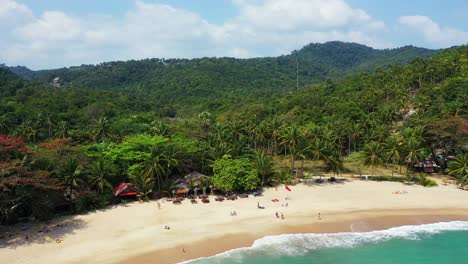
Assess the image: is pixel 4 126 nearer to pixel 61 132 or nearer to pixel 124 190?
pixel 61 132

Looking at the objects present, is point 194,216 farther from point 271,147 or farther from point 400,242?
point 271,147

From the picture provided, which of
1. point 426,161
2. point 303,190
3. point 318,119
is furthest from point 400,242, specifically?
point 318,119

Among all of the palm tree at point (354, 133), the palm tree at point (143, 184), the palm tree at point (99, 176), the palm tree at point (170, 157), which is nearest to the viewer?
the palm tree at point (99, 176)

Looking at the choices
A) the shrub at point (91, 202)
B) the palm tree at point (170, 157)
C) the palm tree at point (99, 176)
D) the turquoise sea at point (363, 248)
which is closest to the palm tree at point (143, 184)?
the palm tree at point (170, 157)

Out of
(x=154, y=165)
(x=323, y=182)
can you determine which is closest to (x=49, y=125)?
(x=154, y=165)

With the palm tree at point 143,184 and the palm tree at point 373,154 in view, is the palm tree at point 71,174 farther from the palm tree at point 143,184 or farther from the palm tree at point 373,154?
the palm tree at point 373,154

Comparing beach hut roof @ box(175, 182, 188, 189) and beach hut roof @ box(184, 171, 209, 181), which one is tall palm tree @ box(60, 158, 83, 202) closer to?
beach hut roof @ box(175, 182, 188, 189)
